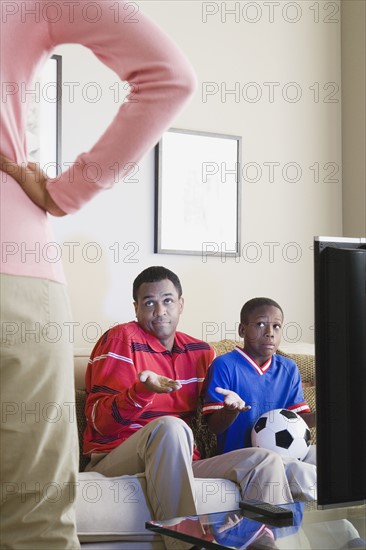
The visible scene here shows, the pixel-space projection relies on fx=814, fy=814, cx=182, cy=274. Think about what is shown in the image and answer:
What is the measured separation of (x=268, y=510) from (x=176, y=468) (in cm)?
52

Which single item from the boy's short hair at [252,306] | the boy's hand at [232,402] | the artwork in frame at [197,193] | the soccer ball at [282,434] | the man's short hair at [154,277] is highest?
the artwork in frame at [197,193]

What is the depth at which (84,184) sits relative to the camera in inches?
48.0

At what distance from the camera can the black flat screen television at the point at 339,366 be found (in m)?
1.33

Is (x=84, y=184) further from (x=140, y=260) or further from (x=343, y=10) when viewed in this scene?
(x=343, y=10)

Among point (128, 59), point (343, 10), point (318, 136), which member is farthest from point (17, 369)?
point (343, 10)

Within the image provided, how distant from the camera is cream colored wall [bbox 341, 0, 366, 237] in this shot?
3617 millimetres

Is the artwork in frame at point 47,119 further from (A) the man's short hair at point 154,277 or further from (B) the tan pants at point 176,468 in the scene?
(B) the tan pants at point 176,468

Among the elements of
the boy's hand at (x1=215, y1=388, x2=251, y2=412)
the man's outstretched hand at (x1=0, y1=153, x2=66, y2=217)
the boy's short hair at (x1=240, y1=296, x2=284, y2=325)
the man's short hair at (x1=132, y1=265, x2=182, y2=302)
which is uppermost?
the man's outstretched hand at (x1=0, y1=153, x2=66, y2=217)

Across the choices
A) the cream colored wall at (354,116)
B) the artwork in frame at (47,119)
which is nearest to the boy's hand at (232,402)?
the artwork in frame at (47,119)

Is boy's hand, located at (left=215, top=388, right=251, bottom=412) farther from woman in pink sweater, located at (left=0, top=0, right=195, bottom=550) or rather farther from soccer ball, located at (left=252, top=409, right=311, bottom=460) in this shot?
woman in pink sweater, located at (left=0, top=0, right=195, bottom=550)

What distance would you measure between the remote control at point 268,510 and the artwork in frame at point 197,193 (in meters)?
1.55

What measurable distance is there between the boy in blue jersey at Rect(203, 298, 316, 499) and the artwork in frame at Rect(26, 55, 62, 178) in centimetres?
87

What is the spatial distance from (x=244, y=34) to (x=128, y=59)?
2326 mm

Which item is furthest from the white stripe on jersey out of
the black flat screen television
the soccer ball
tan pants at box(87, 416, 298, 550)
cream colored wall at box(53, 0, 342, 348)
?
the black flat screen television
